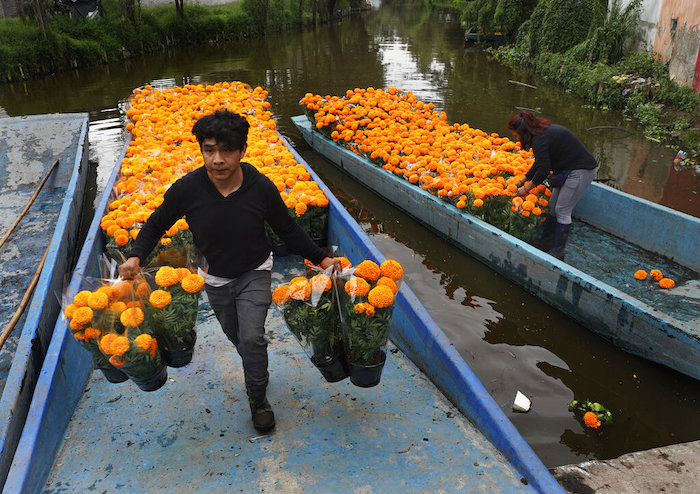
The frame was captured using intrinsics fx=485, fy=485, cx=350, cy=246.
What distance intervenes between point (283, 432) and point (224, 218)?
133 centimetres

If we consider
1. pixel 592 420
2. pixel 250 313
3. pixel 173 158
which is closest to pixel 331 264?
pixel 250 313

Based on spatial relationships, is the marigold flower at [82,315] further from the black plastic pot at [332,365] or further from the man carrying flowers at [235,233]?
the black plastic pot at [332,365]

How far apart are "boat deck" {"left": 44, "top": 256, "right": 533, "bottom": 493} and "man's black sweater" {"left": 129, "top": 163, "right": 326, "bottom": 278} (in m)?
0.98

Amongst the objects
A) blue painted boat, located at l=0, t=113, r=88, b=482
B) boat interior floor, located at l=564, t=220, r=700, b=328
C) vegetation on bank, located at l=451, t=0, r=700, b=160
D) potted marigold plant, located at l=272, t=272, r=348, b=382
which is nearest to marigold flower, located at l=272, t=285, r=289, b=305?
potted marigold plant, located at l=272, t=272, r=348, b=382

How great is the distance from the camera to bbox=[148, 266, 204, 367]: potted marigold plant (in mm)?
2672

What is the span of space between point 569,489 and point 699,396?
5.90 feet

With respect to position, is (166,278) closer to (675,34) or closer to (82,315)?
(82,315)

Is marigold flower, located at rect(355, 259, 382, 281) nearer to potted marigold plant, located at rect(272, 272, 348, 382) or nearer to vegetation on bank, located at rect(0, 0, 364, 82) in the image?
potted marigold plant, located at rect(272, 272, 348, 382)

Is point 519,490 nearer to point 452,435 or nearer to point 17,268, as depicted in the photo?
point 452,435

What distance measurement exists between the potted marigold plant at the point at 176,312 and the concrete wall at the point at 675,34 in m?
11.9

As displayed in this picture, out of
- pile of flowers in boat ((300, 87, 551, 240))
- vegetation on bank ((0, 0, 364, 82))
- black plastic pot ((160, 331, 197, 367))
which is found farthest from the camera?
Answer: vegetation on bank ((0, 0, 364, 82))

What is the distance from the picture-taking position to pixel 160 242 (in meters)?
4.29

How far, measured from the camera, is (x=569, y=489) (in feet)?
9.87

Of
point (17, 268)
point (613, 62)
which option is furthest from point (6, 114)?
point (613, 62)
